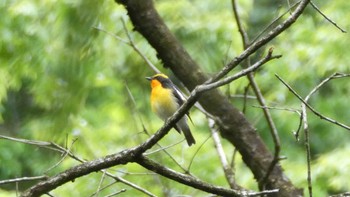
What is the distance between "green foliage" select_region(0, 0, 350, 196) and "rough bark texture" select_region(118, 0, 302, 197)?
27cm

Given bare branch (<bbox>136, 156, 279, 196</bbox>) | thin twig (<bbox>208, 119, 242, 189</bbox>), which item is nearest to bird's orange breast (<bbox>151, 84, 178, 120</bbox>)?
thin twig (<bbox>208, 119, 242, 189</bbox>)

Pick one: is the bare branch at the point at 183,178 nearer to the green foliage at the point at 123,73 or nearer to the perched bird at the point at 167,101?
the green foliage at the point at 123,73

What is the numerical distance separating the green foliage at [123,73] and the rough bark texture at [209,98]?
0.89ft

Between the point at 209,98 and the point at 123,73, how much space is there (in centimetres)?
181

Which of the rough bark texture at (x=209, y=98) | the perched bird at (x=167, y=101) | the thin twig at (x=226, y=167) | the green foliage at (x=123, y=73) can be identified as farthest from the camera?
the perched bird at (x=167, y=101)

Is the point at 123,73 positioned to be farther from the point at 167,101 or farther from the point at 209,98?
the point at 209,98

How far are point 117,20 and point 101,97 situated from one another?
62.8 inches

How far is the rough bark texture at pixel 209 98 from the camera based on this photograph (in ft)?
12.9

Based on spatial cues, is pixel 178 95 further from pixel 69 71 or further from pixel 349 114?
A: pixel 349 114

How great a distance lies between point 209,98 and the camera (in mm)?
4074

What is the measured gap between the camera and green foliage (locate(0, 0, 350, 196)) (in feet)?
15.6

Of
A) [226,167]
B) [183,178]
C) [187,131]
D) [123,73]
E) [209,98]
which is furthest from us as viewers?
[123,73]

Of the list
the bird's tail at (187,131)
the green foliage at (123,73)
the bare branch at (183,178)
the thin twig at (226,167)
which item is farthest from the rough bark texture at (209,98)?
the bare branch at (183,178)

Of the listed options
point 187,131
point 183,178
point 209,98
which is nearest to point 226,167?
point 209,98
